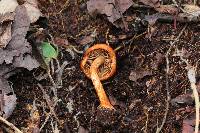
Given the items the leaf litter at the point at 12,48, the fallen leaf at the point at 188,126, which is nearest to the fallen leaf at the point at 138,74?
the fallen leaf at the point at 188,126

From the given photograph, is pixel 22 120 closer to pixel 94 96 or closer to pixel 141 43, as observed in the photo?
pixel 94 96

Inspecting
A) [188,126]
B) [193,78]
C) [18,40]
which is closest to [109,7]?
[18,40]

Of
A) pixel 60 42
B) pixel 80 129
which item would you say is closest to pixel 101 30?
pixel 60 42

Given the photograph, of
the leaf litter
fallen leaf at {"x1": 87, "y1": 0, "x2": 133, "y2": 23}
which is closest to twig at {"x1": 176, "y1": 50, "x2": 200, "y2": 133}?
fallen leaf at {"x1": 87, "y1": 0, "x2": 133, "y2": 23}

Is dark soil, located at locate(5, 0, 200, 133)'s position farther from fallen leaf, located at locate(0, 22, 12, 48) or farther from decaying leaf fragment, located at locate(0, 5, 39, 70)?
fallen leaf, located at locate(0, 22, 12, 48)

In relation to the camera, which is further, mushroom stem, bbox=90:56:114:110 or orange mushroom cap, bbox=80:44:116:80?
orange mushroom cap, bbox=80:44:116:80

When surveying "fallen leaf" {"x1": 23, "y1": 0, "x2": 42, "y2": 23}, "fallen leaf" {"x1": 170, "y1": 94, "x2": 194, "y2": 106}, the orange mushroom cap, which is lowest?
"fallen leaf" {"x1": 170, "y1": 94, "x2": 194, "y2": 106}

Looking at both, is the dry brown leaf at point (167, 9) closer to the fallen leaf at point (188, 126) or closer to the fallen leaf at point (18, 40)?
the fallen leaf at point (188, 126)
